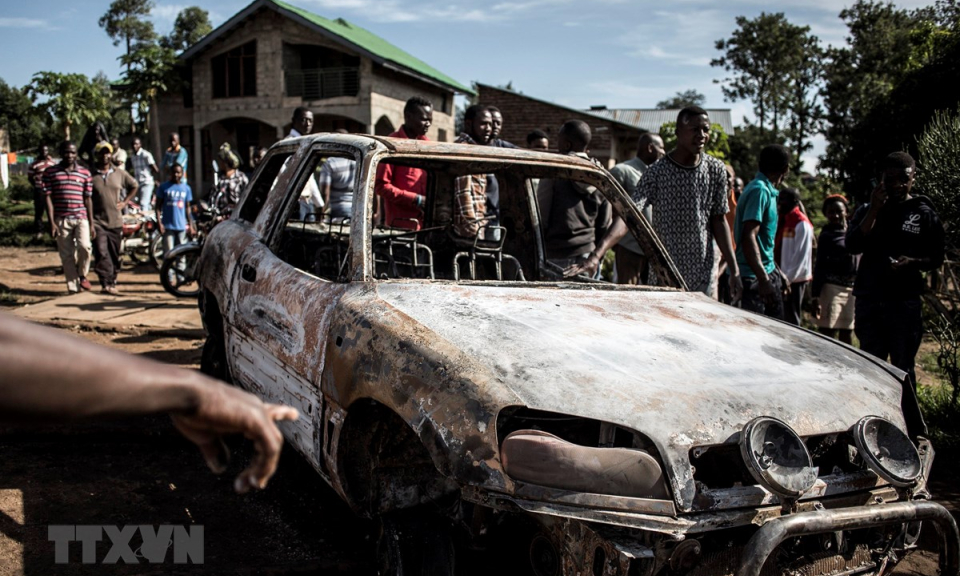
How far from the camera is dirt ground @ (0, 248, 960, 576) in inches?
131

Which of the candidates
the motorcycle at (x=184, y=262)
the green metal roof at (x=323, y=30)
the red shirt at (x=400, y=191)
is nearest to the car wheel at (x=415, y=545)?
the red shirt at (x=400, y=191)

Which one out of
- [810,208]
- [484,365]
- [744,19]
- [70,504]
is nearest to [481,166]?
[484,365]

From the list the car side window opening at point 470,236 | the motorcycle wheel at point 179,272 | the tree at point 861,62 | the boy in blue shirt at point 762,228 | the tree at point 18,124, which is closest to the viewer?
the car side window opening at point 470,236

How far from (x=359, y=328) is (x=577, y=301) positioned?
0.98 m

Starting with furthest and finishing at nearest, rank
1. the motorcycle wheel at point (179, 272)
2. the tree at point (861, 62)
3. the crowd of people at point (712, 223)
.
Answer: the tree at point (861, 62) → the motorcycle wheel at point (179, 272) → the crowd of people at point (712, 223)

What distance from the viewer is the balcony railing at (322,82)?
28.7 m

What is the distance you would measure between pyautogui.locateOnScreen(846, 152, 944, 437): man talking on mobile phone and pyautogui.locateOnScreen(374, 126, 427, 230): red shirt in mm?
2895

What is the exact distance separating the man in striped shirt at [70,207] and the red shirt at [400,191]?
17.6 ft

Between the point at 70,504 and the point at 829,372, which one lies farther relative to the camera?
the point at 70,504

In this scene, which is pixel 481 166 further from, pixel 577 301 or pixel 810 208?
pixel 810 208

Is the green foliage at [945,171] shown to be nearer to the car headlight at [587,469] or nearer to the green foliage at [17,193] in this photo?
the car headlight at [587,469]

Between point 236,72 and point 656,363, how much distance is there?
2985cm

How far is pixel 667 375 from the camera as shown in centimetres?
263

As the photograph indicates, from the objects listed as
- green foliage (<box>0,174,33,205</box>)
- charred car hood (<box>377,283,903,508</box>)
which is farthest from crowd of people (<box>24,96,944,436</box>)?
green foliage (<box>0,174,33,205</box>)
